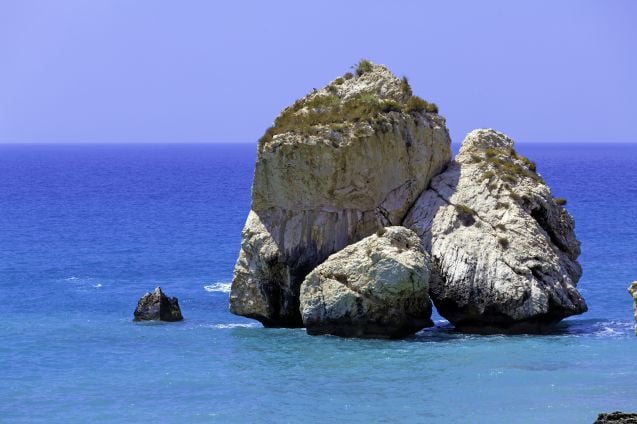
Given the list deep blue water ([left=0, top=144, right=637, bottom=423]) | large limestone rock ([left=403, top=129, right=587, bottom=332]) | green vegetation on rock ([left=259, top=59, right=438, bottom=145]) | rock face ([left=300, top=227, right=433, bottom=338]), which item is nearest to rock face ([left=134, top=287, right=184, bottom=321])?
deep blue water ([left=0, top=144, right=637, bottom=423])

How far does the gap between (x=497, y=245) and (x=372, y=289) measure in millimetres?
5104

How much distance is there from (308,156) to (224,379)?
10.4 m

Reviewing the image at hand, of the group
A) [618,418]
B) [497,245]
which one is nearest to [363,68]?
[497,245]

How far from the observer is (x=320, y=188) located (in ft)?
148

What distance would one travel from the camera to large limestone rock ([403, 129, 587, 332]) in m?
41.9

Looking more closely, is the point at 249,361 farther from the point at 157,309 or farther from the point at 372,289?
the point at 157,309

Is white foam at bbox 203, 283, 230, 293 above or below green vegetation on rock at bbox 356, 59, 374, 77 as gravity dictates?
below

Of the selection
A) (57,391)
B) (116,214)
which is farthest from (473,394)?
(116,214)

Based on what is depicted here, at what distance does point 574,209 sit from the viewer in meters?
94.8

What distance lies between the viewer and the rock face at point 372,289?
41.1 meters

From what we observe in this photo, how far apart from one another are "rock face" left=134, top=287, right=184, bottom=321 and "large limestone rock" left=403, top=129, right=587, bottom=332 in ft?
33.4

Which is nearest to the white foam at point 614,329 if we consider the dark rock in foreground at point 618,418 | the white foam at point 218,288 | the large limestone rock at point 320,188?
the large limestone rock at point 320,188

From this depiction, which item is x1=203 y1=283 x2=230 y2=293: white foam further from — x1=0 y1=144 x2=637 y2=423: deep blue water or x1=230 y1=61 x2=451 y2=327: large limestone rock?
x1=230 y1=61 x2=451 y2=327: large limestone rock

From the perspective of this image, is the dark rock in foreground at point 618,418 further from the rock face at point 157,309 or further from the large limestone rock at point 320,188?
the rock face at point 157,309
